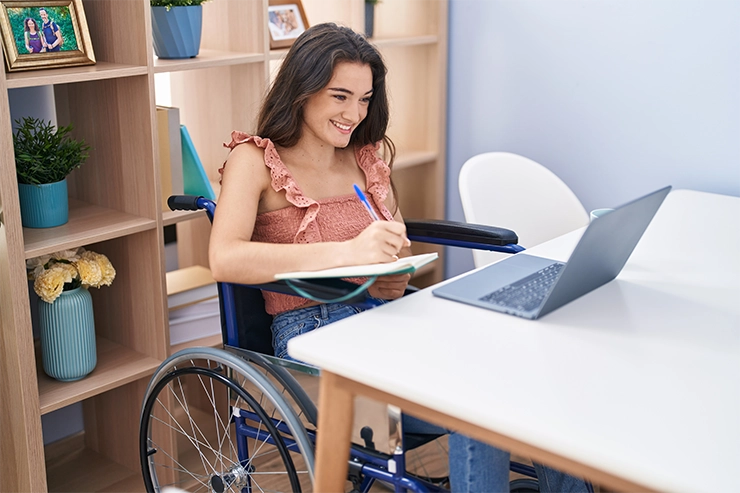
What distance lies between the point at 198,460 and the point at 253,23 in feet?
3.77

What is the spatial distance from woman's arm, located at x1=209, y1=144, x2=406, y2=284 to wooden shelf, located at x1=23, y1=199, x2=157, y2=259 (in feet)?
1.21

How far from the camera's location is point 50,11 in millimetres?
1758

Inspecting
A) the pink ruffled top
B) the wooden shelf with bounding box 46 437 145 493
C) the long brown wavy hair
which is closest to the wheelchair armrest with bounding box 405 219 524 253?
the pink ruffled top

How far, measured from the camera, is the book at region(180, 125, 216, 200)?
2063 millimetres

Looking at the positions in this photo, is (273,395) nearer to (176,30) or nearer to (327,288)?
(327,288)

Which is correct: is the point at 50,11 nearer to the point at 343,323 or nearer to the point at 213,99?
the point at 213,99

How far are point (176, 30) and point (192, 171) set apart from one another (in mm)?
349

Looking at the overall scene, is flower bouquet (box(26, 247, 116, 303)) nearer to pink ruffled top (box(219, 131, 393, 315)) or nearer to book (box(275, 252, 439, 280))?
pink ruffled top (box(219, 131, 393, 315))

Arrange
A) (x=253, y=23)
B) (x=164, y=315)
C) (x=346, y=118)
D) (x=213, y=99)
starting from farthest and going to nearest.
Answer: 1. (x=213, y=99)
2. (x=253, y=23)
3. (x=164, y=315)
4. (x=346, y=118)

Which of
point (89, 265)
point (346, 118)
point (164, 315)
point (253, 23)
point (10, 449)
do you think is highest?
point (253, 23)

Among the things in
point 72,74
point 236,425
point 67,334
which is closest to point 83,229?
point 67,334

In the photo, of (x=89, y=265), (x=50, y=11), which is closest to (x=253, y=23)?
(x=50, y=11)

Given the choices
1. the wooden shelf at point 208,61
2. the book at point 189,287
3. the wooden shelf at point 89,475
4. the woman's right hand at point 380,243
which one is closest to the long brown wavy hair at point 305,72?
the wooden shelf at point 208,61

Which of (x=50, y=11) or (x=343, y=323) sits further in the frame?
(x=50, y=11)
